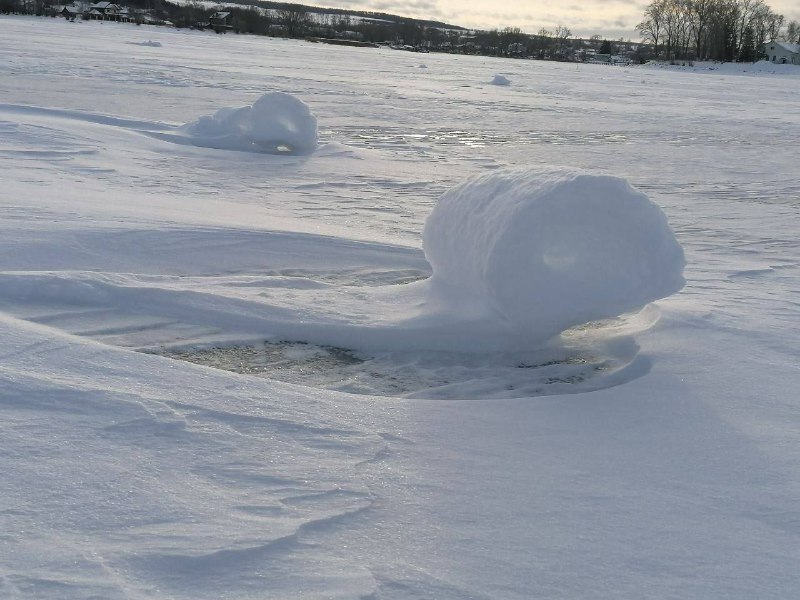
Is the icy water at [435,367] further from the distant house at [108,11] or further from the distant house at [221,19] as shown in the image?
the distant house at [108,11]

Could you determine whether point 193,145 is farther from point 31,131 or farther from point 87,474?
point 87,474

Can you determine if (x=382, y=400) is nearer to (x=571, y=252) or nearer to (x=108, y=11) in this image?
(x=571, y=252)

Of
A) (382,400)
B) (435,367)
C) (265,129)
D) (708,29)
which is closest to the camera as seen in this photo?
(382,400)

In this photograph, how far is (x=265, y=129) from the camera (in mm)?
9625

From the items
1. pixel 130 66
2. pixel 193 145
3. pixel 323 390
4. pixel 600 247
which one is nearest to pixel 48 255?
pixel 323 390

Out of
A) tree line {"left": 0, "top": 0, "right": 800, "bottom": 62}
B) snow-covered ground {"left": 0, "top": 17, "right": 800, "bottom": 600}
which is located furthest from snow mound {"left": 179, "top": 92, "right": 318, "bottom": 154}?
tree line {"left": 0, "top": 0, "right": 800, "bottom": 62}

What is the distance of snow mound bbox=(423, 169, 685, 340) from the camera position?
3307 mm

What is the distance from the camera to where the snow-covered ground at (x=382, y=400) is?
1.90 meters

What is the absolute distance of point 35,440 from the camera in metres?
2.25

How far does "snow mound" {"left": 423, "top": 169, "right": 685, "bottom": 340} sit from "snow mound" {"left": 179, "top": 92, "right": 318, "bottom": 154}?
645 cm

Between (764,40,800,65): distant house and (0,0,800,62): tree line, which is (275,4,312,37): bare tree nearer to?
(0,0,800,62): tree line

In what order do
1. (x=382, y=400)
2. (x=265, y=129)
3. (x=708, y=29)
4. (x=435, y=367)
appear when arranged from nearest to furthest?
(x=382, y=400)
(x=435, y=367)
(x=265, y=129)
(x=708, y=29)

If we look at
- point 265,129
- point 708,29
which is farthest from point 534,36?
point 265,129

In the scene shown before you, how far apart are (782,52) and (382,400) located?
266 feet
